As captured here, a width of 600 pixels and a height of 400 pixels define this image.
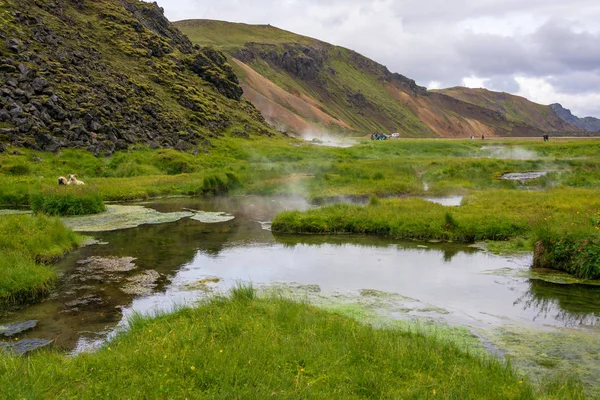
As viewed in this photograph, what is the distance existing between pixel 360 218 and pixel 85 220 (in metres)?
15.0

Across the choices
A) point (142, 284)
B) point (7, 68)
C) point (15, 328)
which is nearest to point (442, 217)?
point (142, 284)

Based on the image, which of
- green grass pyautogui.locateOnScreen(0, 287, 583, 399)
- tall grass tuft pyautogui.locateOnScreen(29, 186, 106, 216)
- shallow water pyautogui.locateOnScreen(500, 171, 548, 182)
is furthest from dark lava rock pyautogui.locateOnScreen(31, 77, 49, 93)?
green grass pyautogui.locateOnScreen(0, 287, 583, 399)

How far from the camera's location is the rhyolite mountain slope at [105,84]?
172 feet

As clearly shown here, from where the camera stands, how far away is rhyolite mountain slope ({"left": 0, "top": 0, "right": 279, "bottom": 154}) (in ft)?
172

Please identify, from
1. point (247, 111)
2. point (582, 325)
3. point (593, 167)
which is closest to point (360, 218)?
point (582, 325)

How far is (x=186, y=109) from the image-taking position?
76562mm

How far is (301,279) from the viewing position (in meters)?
17.3

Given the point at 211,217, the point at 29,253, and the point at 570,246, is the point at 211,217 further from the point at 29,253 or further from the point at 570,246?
the point at 570,246

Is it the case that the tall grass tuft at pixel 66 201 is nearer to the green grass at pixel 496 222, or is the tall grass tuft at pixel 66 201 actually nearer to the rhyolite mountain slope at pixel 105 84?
the green grass at pixel 496 222

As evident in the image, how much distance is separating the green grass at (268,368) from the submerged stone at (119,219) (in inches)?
673

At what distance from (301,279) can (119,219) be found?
15.2 m

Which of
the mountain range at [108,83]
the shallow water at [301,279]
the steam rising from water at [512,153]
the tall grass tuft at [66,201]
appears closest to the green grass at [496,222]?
the shallow water at [301,279]

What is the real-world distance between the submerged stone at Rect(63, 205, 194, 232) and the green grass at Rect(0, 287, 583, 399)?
1709 centimetres

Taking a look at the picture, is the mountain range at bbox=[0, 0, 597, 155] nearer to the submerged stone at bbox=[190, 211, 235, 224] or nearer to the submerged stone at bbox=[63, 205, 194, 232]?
the submerged stone at bbox=[63, 205, 194, 232]
